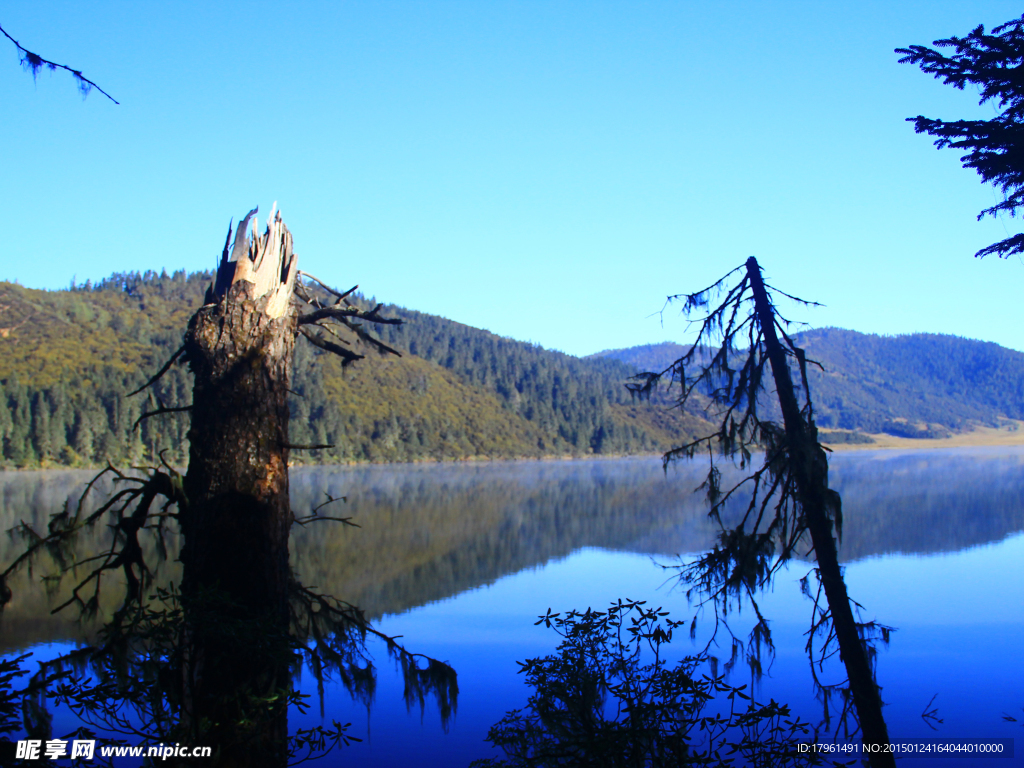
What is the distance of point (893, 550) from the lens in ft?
70.1

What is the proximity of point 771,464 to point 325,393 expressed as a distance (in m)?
109

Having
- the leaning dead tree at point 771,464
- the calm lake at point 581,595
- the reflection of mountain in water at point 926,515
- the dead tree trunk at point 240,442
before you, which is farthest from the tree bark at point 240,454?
the reflection of mountain in water at point 926,515

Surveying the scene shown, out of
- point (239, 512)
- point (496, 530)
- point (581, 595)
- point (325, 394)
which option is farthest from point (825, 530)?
point (325, 394)

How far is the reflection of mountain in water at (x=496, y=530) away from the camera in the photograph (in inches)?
638

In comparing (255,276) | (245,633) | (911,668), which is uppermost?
(255,276)

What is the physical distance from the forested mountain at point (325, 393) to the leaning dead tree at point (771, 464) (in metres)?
59.0

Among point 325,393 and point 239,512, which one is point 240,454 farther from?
point 325,393

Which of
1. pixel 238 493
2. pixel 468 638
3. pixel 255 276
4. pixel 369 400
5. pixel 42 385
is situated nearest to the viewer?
pixel 238 493

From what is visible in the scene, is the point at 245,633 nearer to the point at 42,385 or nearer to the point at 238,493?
the point at 238,493

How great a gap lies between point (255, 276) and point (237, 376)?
2.30 ft

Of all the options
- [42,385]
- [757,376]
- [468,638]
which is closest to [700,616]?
[468,638]

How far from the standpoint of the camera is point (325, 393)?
11050 centimetres

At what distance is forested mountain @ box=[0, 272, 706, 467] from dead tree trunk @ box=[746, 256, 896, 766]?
59519mm

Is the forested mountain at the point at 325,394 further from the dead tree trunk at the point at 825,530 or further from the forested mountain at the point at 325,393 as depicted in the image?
the dead tree trunk at the point at 825,530
